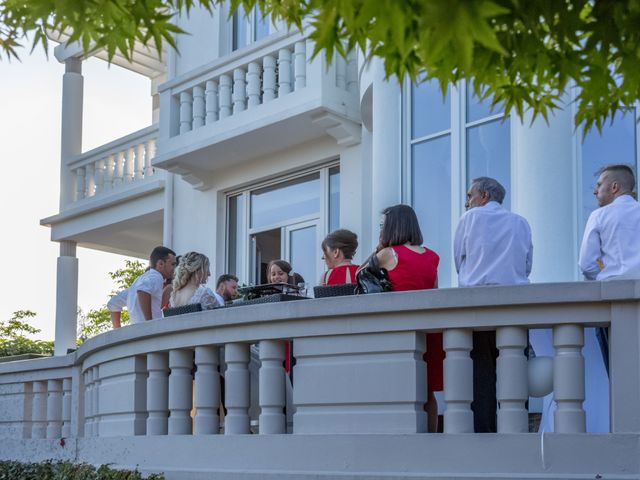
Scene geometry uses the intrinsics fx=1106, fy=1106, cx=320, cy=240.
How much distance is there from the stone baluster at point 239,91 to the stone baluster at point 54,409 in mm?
5403

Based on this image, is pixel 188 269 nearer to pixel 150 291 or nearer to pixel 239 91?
pixel 150 291

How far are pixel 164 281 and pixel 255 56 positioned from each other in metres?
5.01

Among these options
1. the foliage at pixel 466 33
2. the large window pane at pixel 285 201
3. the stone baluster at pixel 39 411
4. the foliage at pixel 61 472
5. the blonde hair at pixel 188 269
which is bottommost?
the foliage at pixel 61 472

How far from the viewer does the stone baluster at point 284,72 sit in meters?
13.7

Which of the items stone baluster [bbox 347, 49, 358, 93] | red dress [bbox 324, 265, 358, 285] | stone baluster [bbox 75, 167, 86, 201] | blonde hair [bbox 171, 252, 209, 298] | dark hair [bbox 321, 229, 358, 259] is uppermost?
stone baluster [bbox 347, 49, 358, 93]

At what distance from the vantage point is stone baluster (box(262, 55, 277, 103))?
1398cm

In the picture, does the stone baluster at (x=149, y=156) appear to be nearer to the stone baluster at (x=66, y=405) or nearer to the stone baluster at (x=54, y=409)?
the stone baluster at (x=54, y=409)

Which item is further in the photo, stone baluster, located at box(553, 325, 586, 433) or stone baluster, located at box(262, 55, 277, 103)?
stone baluster, located at box(262, 55, 277, 103)

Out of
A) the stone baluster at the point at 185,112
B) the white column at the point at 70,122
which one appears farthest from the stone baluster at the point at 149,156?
the stone baluster at the point at 185,112

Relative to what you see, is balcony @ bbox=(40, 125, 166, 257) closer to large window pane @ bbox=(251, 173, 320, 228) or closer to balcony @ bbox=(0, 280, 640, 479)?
large window pane @ bbox=(251, 173, 320, 228)

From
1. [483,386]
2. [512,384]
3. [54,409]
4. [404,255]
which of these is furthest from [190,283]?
[512,384]

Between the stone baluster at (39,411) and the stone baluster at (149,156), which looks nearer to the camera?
the stone baluster at (39,411)

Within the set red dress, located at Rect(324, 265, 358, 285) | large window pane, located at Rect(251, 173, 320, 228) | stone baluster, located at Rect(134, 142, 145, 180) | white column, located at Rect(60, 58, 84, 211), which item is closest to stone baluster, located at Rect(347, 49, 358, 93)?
large window pane, located at Rect(251, 173, 320, 228)

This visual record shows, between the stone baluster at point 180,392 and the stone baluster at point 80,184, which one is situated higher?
the stone baluster at point 80,184
